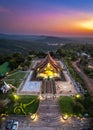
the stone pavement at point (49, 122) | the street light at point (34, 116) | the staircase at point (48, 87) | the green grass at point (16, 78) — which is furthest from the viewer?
the green grass at point (16, 78)

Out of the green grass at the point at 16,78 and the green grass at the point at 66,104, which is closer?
the green grass at the point at 66,104

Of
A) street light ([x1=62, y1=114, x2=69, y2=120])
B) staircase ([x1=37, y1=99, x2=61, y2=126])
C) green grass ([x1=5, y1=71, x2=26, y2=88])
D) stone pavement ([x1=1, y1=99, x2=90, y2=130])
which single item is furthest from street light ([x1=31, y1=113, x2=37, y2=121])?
green grass ([x1=5, y1=71, x2=26, y2=88])

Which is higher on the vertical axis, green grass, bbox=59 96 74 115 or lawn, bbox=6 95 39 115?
green grass, bbox=59 96 74 115

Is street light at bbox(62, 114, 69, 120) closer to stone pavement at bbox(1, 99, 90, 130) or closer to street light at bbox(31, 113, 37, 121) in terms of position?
stone pavement at bbox(1, 99, 90, 130)

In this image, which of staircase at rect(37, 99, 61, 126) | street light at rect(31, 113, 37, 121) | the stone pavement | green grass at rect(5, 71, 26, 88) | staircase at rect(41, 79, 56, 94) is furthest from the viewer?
green grass at rect(5, 71, 26, 88)

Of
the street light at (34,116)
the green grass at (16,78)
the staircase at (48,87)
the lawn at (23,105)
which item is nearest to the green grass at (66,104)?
the staircase at (48,87)

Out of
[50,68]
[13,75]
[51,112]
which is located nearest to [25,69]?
[13,75]

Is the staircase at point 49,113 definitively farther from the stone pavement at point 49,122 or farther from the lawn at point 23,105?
the lawn at point 23,105

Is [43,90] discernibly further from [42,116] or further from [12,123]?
[12,123]
